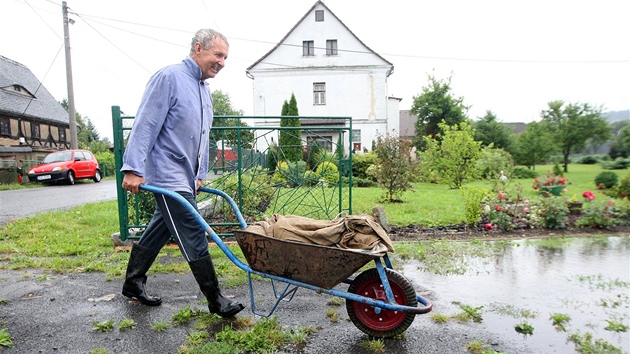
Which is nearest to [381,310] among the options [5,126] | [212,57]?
[212,57]

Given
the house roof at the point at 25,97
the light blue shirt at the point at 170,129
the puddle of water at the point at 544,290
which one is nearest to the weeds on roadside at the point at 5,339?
the light blue shirt at the point at 170,129

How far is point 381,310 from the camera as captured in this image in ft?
8.38

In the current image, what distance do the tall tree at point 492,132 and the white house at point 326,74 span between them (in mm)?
9133

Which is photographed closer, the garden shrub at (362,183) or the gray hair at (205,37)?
the gray hair at (205,37)

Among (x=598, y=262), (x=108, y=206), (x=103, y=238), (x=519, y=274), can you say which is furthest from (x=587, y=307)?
(x=108, y=206)

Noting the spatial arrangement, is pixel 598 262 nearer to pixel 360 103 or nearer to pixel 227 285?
pixel 227 285

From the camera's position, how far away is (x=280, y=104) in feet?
88.9

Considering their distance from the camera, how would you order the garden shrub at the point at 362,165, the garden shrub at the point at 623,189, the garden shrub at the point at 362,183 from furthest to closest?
the garden shrub at the point at 362,165
the garden shrub at the point at 362,183
the garden shrub at the point at 623,189

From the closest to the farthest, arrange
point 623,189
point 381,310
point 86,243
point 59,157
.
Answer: point 381,310 < point 86,243 < point 623,189 < point 59,157

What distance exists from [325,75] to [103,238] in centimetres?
2311

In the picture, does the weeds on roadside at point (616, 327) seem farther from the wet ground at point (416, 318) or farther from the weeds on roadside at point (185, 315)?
the weeds on roadside at point (185, 315)

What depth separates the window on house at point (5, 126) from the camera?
24266 mm

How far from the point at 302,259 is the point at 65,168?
16878 millimetres

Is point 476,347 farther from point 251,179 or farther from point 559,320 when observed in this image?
point 251,179
